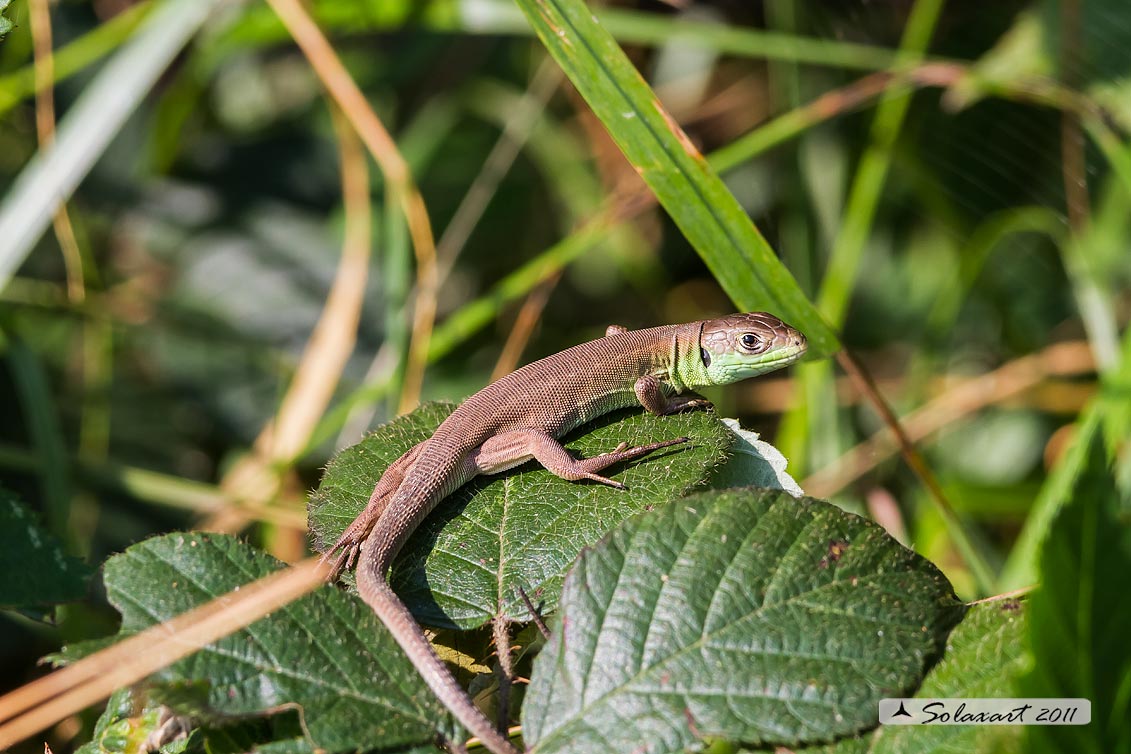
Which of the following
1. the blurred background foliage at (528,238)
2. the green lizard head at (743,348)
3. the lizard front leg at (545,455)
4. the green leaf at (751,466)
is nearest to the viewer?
the green leaf at (751,466)

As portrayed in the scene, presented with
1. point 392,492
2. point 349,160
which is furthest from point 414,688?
point 349,160

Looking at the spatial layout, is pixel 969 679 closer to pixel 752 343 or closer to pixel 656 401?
pixel 656 401

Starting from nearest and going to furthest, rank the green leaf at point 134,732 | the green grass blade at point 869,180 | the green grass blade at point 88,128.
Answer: the green leaf at point 134,732
the green grass blade at point 88,128
the green grass blade at point 869,180

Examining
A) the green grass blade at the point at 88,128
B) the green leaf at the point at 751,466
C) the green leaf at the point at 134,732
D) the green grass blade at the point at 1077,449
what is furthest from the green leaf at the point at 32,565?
the green grass blade at the point at 1077,449

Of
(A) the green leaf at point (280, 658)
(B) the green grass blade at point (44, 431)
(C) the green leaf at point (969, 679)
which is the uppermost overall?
(B) the green grass blade at point (44, 431)

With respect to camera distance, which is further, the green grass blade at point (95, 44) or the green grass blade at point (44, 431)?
the green grass blade at point (95, 44)

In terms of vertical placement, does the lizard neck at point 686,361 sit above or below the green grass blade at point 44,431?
below

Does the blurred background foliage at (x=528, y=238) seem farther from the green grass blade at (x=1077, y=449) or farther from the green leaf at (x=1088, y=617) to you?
the green leaf at (x=1088, y=617)
